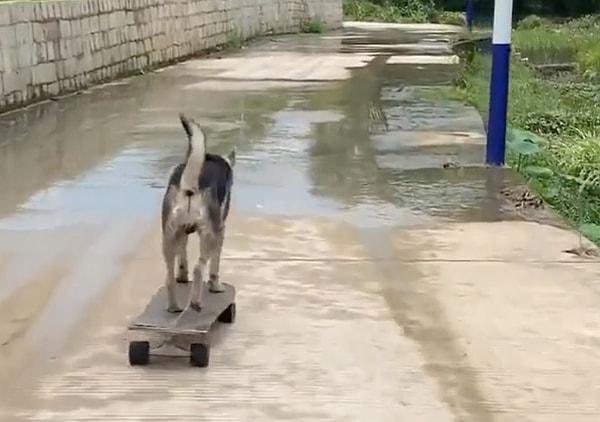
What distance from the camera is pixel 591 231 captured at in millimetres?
7402

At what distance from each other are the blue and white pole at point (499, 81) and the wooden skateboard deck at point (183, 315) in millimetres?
4449

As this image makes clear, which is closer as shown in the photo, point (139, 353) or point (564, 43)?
point (139, 353)

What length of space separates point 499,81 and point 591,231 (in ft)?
6.84

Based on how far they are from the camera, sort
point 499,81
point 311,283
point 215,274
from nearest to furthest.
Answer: point 215,274 < point 311,283 < point 499,81

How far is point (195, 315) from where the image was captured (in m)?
4.85

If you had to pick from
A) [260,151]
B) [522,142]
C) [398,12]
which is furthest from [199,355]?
[398,12]

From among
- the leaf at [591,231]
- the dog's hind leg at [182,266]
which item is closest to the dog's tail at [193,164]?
the dog's hind leg at [182,266]

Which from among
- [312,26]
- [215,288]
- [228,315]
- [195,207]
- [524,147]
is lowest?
[312,26]

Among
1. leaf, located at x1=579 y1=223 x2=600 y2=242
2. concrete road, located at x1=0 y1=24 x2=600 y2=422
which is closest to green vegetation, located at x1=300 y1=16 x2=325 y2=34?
concrete road, located at x1=0 y1=24 x2=600 y2=422

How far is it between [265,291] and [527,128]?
22.4 ft

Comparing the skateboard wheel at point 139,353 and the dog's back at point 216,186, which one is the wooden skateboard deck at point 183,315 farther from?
the dog's back at point 216,186

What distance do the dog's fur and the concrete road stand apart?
1.22ft

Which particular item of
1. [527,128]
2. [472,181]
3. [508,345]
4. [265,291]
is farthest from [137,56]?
[508,345]

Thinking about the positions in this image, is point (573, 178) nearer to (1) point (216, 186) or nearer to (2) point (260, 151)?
(2) point (260, 151)
